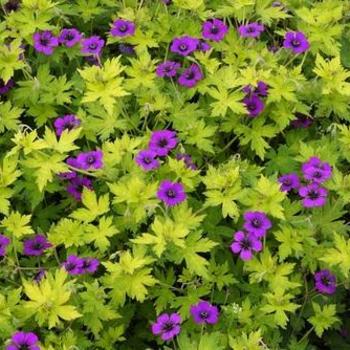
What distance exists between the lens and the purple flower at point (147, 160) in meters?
2.78

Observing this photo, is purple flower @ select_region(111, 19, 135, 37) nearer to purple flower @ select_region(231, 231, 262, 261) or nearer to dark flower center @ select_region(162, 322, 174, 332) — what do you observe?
purple flower @ select_region(231, 231, 262, 261)

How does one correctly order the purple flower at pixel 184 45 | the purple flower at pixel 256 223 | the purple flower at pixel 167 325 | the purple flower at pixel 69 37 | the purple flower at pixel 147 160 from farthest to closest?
the purple flower at pixel 69 37, the purple flower at pixel 184 45, the purple flower at pixel 147 160, the purple flower at pixel 256 223, the purple flower at pixel 167 325

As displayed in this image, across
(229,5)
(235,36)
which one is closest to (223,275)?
(235,36)

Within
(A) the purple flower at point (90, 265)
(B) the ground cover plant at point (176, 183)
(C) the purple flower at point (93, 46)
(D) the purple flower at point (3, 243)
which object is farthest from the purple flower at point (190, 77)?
(D) the purple flower at point (3, 243)

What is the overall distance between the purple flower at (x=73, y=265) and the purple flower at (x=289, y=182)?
0.89 m

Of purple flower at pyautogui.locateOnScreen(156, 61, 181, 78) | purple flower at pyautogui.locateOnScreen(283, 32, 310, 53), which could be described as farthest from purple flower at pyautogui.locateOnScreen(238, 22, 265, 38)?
purple flower at pyautogui.locateOnScreen(156, 61, 181, 78)

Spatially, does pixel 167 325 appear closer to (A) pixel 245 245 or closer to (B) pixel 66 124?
(A) pixel 245 245

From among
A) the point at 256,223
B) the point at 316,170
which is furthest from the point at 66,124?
the point at 316,170

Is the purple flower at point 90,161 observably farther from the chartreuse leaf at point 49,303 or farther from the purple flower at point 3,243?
the chartreuse leaf at point 49,303

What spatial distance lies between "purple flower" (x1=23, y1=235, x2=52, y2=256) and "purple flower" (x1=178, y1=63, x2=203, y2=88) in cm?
98

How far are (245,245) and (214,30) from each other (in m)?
1.18

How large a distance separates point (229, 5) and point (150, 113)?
2.59ft

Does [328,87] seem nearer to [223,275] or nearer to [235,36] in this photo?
[235,36]

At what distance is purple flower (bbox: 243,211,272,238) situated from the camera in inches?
105
